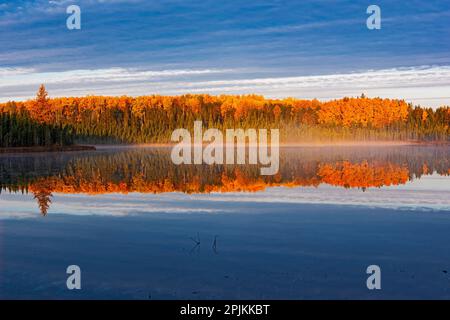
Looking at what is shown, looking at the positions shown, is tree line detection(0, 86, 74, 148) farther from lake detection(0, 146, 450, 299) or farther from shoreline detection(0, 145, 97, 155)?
lake detection(0, 146, 450, 299)

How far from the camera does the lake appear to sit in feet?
39.3

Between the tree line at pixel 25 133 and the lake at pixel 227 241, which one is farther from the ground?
the tree line at pixel 25 133

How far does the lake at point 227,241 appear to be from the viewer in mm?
11984

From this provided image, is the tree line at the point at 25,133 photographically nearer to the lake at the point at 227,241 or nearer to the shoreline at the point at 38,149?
the shoreline at the point at 38,149

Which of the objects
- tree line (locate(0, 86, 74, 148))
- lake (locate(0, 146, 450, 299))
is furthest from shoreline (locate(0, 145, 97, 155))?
lake (locate(0, 146, 450, 299))

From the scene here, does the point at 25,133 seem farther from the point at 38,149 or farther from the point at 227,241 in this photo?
the point at 227,241

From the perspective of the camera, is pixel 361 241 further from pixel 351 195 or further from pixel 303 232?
pixel 351 195

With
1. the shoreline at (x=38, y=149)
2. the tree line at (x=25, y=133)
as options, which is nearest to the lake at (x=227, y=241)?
the shoreline at (x=38, y=149)

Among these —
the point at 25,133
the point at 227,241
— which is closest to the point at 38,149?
the point at 25,133

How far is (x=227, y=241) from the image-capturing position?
16.6 meters

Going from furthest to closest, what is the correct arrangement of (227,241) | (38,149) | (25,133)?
(38,149)
(25,133)
(227,241)

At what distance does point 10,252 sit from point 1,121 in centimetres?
8602
